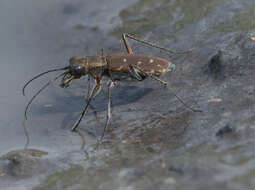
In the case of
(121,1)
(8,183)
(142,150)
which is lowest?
(8,183)

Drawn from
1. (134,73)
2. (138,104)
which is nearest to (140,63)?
(134,73)

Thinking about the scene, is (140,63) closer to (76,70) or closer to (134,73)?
(134,73)

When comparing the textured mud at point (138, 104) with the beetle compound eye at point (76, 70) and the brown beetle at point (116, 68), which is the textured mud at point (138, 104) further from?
the beetle compound eye at point (76, 70)

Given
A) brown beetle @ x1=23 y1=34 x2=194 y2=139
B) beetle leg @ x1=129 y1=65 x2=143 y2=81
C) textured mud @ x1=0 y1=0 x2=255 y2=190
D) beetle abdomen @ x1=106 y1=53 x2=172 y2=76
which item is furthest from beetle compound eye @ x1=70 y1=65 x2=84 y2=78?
beetle leg @ x1=129 y1=65 x2=143 y2=81

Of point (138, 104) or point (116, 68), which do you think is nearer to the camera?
point (138, 104)

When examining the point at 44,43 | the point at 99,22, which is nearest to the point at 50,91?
the point at 44,43

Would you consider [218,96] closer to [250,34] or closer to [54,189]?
[250,34]

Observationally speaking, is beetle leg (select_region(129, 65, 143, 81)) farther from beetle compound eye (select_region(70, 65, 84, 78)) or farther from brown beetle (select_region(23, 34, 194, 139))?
beetle compound eye (select_region(70, 65, 84, 78))
